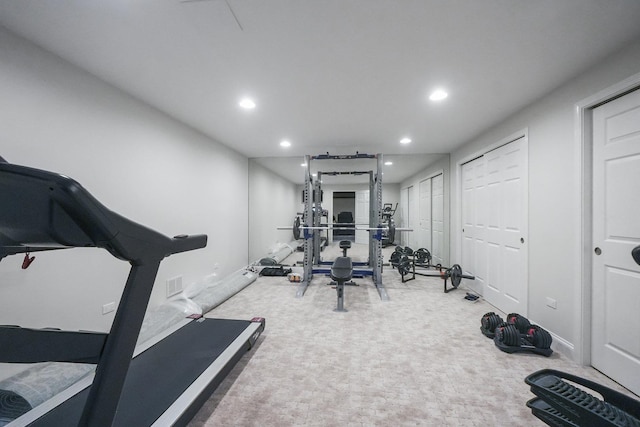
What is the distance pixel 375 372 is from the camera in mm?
1942

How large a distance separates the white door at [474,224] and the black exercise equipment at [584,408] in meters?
2.80

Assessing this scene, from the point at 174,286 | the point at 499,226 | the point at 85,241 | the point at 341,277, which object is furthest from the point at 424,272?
the point at 85,241

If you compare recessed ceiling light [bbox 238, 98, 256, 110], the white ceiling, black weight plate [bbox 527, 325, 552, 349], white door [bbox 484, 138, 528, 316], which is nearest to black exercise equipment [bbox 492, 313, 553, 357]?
black weight plate [bbox 527, 325, 552, 349]

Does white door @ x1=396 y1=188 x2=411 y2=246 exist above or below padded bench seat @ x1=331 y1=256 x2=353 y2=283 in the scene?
above

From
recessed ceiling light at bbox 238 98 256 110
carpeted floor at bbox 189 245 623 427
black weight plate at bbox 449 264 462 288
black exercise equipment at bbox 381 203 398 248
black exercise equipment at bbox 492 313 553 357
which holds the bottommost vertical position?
carpeted floor at bbox 189 245 623 427

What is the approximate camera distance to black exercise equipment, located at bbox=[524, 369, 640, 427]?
934mm

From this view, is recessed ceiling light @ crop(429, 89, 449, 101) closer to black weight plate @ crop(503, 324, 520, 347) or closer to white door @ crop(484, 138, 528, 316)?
white door @ crop(484, 138, 528, 316)

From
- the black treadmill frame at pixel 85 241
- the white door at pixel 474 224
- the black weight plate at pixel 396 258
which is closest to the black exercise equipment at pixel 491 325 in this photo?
the white door at pixel 474 224

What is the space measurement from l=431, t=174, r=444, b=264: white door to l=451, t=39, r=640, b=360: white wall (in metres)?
2.36

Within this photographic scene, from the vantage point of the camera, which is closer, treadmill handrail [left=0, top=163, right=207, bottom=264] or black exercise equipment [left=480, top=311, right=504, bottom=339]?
treadmill handrail [left=0, top=163, right=207, bottom=264]

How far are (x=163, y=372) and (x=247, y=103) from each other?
2.58 meters

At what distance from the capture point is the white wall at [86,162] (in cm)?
171

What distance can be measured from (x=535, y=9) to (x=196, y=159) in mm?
3818

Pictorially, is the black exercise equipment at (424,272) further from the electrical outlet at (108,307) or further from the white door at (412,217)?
the electrical outlet at (108,307)
